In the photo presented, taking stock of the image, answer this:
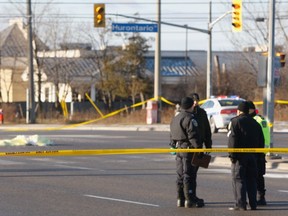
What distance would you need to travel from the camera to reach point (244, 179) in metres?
12.3

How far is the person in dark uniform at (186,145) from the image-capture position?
40.5 feet

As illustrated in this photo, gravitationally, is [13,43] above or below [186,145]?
above

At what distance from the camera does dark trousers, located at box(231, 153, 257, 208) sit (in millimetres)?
12223

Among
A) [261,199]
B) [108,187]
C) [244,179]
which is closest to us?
[244,179]

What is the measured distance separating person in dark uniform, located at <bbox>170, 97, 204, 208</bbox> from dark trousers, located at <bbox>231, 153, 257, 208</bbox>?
2.19ft

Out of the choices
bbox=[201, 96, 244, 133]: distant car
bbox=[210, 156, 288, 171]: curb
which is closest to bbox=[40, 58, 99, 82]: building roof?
bbox=[201, 96, 244, 133]: distant car

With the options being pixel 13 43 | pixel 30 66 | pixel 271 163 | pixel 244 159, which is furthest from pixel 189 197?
pixel 13 43

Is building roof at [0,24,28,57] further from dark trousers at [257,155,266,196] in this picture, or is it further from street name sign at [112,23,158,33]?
dark trousers at [257,155,266,196]

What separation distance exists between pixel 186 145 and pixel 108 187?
3.25 meters

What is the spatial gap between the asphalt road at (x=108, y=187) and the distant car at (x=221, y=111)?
34.7 feet

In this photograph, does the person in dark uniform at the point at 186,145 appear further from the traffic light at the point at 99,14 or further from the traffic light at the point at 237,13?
the traffic light at the point at 99,14

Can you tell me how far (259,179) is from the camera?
13.0 meters

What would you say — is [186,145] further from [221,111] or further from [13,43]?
[13,43]

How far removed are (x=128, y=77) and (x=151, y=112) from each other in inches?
739
